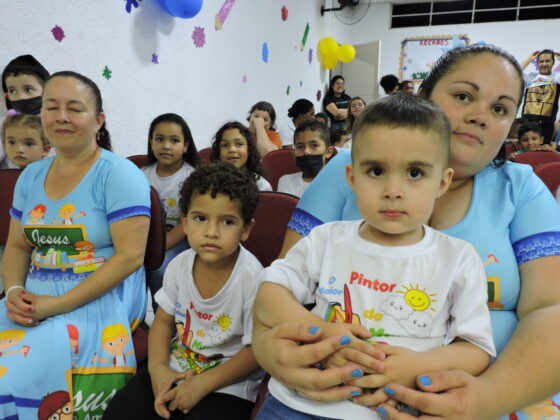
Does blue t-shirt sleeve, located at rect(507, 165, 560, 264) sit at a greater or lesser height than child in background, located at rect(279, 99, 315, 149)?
lesser

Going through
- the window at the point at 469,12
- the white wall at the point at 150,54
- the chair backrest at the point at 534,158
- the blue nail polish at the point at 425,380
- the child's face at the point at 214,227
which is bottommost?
the blue nail polish at the point at 425,380

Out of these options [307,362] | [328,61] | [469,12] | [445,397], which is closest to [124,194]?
[307,362]

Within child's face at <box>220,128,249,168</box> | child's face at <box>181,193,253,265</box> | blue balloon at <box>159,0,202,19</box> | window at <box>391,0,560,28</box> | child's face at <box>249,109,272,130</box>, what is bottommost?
child's face at <box>181,193,253,265</box>

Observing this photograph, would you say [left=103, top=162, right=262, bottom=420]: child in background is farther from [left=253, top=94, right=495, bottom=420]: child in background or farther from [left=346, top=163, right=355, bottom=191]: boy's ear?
[left=346, top=163, right=355, bottom=191]: boy's ear

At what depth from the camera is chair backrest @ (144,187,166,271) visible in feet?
5.46

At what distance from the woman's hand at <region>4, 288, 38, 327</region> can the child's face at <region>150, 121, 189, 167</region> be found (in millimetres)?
1473

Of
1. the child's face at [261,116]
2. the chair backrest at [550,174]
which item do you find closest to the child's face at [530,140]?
the chair backrest at [550,174]

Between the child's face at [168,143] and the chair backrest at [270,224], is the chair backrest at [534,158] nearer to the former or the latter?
the chair backrest at [270,224]

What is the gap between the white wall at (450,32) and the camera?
9.05 meters

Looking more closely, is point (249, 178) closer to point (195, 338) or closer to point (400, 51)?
point (195, 338)

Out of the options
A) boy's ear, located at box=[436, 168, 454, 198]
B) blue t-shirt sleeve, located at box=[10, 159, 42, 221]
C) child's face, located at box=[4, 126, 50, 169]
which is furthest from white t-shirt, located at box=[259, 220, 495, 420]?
child's face, located at box=[4, 126, 50, 169]

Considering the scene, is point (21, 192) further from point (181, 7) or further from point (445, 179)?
point (181, 7)

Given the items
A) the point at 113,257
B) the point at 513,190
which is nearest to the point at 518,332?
the point at 513,190

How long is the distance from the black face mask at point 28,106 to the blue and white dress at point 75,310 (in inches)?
36.2
